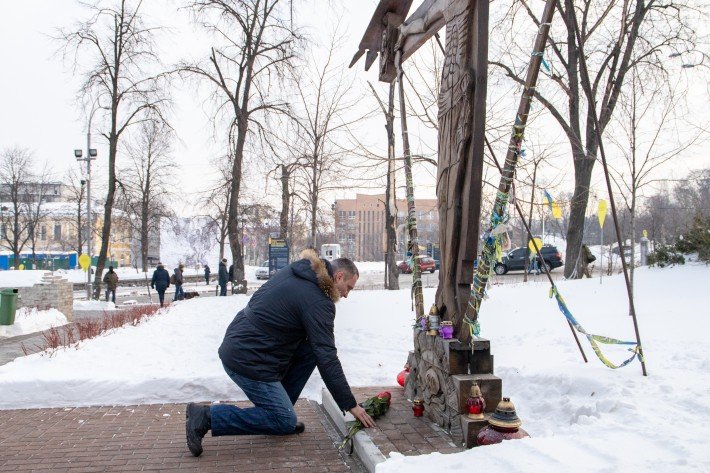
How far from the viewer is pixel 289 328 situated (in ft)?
13.3

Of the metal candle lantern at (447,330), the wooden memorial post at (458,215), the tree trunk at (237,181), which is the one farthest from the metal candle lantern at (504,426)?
the tree trunk at (237,181)

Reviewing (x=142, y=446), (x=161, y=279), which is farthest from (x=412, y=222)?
(x=161, y=279)

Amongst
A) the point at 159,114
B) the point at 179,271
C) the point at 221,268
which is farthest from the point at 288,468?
the point at 159,114

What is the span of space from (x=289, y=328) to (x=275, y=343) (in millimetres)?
147

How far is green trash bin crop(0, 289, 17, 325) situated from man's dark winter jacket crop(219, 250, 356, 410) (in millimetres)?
10900

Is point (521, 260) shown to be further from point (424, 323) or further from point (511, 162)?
point (511, 162)

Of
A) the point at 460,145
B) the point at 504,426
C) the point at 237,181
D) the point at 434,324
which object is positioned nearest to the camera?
the point at 504,426

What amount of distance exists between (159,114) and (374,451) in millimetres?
20678

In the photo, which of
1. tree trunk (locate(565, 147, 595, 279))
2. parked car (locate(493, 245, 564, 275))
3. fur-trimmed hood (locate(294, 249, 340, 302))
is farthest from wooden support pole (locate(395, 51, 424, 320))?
parked car (locate(493, 245, 564, 275))

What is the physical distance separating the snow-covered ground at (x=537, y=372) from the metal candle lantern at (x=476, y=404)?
20.0 inches

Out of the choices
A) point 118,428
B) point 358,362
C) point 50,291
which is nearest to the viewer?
point 118,428

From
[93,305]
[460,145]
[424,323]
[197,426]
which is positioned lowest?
[93,305]

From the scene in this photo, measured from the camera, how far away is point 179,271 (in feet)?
70.9

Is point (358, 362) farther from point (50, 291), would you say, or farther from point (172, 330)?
point (50, 291)
